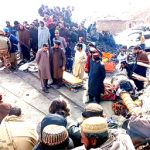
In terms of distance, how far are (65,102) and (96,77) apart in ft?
13.2

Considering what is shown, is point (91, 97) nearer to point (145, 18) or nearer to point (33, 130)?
point (33, 130)

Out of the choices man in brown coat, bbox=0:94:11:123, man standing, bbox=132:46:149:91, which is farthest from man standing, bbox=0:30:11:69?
man in brown coat, bbox=0:94:11:123

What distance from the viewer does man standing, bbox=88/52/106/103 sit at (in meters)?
9.54

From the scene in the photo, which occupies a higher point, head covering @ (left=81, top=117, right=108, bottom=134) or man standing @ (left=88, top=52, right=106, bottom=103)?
head covering @ (left=81, top=117, right=108, bottom=134)

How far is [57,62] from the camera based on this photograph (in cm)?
1129

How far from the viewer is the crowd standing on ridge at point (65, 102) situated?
3953mm

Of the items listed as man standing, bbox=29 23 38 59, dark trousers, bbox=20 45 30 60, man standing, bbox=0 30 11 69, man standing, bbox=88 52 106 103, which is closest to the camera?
man standing, bbox=88 52 106 103

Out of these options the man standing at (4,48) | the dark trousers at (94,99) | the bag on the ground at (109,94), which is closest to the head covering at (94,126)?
the dark trousers at (94,99)

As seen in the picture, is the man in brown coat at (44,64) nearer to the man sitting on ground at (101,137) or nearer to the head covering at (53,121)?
the head covering at (53,121)

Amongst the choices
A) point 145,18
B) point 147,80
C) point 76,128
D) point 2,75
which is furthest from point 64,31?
point 145,18

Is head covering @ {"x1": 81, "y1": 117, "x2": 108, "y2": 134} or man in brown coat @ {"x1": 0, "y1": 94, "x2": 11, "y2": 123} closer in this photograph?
head covering @ {"x1": 81, "y1": 117, "x2": 108, "y2": 134}

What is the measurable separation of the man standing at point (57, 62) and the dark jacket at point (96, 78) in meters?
1.64

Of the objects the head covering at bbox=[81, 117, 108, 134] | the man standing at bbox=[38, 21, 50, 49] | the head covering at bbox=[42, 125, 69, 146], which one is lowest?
the man standing at bbox=[38, 21, 50, 49]

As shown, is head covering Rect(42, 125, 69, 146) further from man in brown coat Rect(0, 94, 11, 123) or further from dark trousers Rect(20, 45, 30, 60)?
dark trousers Rect(20, 45, 30, 60)
